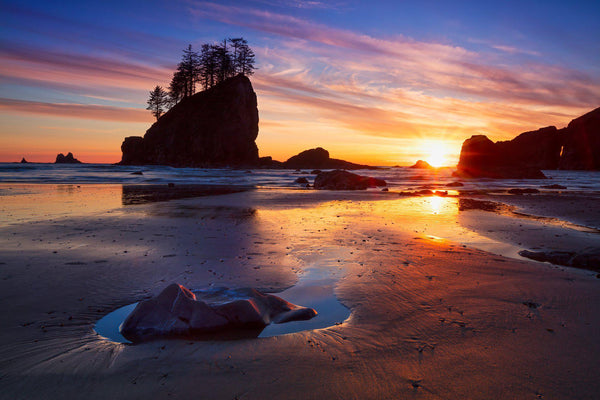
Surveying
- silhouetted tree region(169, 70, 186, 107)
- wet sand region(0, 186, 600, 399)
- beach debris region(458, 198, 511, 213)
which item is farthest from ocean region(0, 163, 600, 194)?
silhouetted tree region(169, 70, 186, 107)

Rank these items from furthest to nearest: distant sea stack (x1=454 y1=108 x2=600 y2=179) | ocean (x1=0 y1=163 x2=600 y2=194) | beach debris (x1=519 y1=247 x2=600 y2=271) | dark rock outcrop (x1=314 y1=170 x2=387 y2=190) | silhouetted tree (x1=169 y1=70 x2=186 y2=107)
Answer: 1. distant sea stack (x1=454 y1=108 x2=600 y2=179)
2. silhouetted tree (x1=169 y1=70 x2=186 y2=107)
3. ocean (x1=0 y1=163 x2=600 y2=194)
4. dark rock outcrop (x1=314 y1=170 x2=387 y2=190)
5. beach debris (x1=519 y1=247 x2=600 y2=271)

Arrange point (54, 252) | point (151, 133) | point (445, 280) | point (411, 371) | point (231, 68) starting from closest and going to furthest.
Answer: point (411, 371), point (445, 280), point (54, 252), point (151, 133), point (231, 68)

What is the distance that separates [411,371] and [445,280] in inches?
104

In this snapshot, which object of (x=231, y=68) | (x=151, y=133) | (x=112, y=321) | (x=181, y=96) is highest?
(x=231, y=68)

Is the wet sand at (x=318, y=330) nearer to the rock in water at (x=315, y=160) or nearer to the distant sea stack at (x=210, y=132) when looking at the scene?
the distant sea stack at (x=210, y=132)

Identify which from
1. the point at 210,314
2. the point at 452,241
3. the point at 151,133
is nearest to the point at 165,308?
the point at 210,314

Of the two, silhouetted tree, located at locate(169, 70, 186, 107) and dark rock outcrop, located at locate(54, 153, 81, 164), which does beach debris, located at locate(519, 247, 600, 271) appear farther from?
dark rock outcrop, located at locate(54, 153, 81, 164)

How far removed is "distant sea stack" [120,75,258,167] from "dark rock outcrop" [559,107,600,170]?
10292 cm

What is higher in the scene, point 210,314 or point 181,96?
point 181,96

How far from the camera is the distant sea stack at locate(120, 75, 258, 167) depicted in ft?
225

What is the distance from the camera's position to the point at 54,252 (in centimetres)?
629

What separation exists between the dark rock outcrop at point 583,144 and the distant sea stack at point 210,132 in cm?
10292

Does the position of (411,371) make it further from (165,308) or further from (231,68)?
(231,68)

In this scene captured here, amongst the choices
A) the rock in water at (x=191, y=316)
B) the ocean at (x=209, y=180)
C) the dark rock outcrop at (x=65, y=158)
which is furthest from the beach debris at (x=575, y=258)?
the dark rock outcrop at (x=65, y=158)
